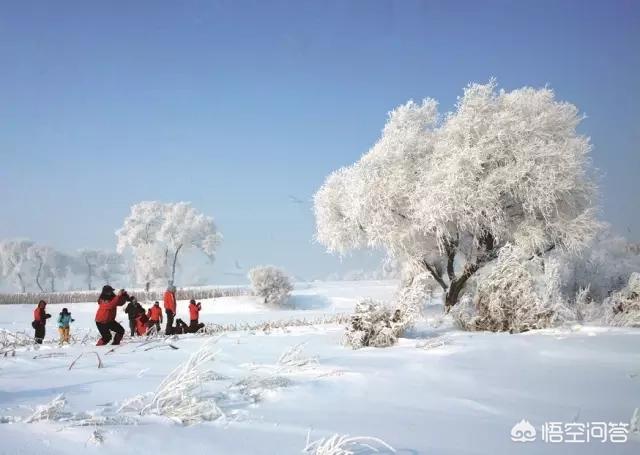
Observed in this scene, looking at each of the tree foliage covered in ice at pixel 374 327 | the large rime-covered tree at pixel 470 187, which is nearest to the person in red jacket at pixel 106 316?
the tree foliage covered in ice at pixel 374 327

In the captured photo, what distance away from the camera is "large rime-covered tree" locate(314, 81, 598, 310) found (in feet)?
60.1

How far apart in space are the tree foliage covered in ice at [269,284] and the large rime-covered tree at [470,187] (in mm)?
18684

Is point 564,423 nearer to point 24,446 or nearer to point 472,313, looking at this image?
point 24,446

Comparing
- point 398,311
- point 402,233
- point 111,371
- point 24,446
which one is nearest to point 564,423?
point 24,446

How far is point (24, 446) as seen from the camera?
10.3 ft

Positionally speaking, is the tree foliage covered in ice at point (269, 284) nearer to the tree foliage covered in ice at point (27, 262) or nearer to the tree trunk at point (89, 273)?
the tree foliage covered in ice at point (27, 262)

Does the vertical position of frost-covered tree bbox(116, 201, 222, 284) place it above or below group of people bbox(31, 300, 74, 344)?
above

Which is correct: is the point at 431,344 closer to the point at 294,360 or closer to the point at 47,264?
the point at 294,360

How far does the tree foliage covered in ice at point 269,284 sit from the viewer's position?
3988 cm

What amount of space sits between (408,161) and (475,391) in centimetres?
1559

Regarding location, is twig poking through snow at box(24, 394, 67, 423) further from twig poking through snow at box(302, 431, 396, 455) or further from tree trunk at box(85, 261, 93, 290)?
tree trunk at box(85, 261, 93, 290)

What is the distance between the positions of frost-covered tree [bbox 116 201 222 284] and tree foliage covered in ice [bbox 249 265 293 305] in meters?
18.7

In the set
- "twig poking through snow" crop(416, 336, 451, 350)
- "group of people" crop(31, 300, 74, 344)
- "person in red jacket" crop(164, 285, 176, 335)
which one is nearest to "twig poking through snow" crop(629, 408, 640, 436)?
"twig poking through snow" crop(416, 336, 451, 350)

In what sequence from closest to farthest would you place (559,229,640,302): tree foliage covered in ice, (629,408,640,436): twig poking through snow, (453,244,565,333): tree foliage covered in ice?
(629,408,640,436): twig poking through snow
(453,244,565,333): tree foliage covered in ice
(559,229,640,302): tree foliage covered in ice
